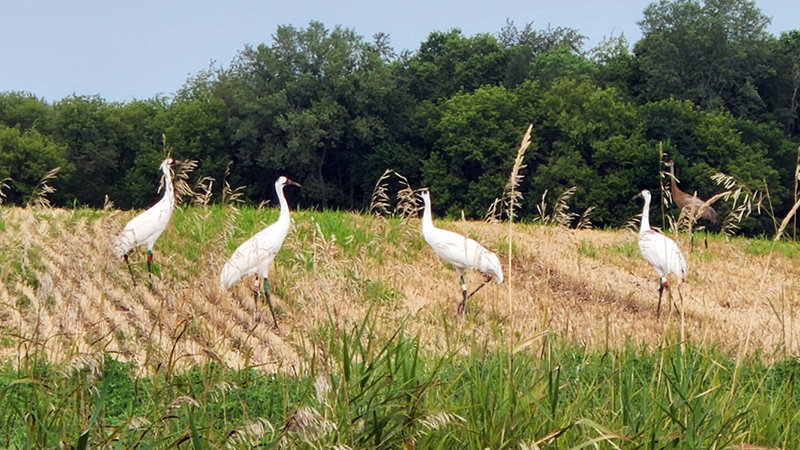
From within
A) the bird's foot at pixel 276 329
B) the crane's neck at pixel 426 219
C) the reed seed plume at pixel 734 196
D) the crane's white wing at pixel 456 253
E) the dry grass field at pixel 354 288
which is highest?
the reed seed plume at pixel 734 196

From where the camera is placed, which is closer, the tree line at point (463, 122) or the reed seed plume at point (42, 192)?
the reed seed plume at point (42, 192)

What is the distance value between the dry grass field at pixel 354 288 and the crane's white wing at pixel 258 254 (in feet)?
1.17

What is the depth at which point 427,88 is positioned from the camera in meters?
54.7

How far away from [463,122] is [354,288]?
41238 millimetres

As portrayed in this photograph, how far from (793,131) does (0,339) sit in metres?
50.0

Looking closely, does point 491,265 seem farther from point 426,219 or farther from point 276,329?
point 276,329

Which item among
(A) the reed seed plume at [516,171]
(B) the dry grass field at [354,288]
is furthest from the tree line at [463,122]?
(A) the reed seed plume at [516,171]

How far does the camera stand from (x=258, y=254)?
1040 centimetres

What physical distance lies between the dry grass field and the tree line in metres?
24.1

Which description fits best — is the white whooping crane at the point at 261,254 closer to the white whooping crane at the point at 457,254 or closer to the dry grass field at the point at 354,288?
→ the dry grass field at the point at 354,288

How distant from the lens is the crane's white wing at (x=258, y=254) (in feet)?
34.0

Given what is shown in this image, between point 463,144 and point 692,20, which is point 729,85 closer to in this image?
point 692,20

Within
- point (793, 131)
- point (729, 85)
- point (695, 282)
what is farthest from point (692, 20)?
point (695, 282)

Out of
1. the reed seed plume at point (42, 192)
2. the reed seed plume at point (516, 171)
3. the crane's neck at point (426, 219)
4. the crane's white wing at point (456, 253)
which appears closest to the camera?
the reed seed plume at point (516, 171)
